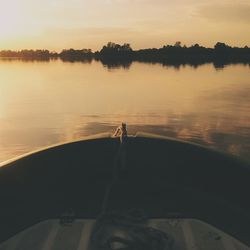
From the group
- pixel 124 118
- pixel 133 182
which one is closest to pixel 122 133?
pixel 133 182

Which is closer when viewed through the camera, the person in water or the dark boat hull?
the dark boat hull

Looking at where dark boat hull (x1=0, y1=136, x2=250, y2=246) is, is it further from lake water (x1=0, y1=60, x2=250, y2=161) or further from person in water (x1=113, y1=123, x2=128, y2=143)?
lake water (x1=0, y1=60, x2=250, y2=161)

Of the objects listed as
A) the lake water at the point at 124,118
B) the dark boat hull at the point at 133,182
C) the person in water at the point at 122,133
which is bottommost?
the lake water at the point at 124,118

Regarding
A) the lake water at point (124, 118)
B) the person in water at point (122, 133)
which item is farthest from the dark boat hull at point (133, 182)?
the lake water at point (124, 118)

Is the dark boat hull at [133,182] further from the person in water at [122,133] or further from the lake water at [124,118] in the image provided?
the lake water at [124,118]

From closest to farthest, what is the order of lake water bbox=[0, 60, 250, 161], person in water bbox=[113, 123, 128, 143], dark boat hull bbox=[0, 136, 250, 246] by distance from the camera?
dark boat hull bbox=[0, 136, 250, 246] < person in water bbox=[113, 123, 128, 143] < lake water bbox=[0, 60, 250, 161]

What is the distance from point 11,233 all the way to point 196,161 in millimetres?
3161

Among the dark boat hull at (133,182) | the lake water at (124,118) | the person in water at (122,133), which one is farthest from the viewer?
the lake water at (124,118)

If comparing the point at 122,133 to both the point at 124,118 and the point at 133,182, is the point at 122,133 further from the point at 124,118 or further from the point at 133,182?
the point at 124,118

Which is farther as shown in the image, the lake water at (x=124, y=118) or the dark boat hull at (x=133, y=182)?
the lake water at (x=124, y=118)

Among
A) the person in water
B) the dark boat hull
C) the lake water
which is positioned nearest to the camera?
the dark boat hull

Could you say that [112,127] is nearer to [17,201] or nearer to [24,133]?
[24,133]

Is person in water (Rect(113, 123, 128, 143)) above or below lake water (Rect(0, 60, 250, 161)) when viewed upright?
above

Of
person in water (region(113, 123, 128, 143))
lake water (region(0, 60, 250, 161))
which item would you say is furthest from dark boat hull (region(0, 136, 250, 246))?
lake water (region(0, 60, 250, 161))
